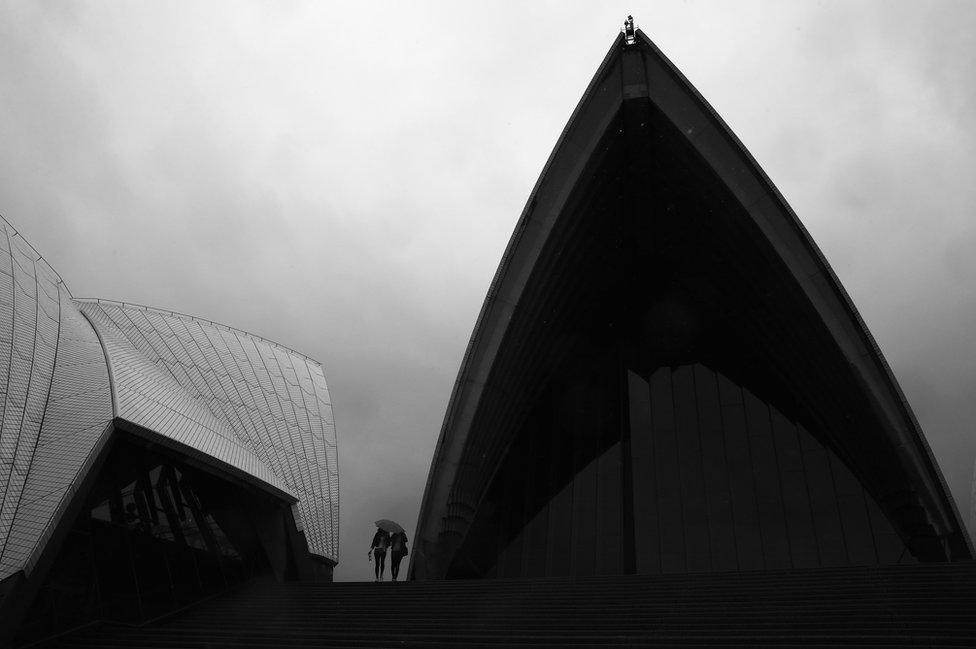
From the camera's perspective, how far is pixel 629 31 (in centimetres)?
1365

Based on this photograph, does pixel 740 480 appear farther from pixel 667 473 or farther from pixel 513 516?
pixel 513 516

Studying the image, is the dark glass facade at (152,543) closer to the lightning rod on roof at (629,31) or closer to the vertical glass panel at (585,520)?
the vertical glass panel at (585,520)

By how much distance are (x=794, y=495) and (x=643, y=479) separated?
114 inches

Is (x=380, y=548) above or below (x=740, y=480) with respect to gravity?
below

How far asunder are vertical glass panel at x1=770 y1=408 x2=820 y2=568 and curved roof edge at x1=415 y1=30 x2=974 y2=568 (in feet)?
6.07

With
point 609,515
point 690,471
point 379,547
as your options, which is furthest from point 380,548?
point 690,471

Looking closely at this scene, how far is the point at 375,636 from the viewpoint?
793cm

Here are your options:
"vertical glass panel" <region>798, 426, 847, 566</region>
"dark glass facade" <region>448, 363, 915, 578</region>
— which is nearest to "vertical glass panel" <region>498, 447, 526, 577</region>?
"dark glass facade" <region>448, 363, 915, 578</region>

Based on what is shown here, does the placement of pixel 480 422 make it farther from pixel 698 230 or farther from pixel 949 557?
pixel 949 557

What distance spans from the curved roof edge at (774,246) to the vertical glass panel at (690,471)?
3491mm

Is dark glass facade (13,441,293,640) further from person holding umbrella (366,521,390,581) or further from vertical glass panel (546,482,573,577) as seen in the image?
vertical glass panel (546,482,573,577)

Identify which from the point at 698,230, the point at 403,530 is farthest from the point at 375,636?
the point at 698,230

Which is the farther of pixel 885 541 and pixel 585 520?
pixel 585 520

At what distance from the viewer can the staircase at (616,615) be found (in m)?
6.52
